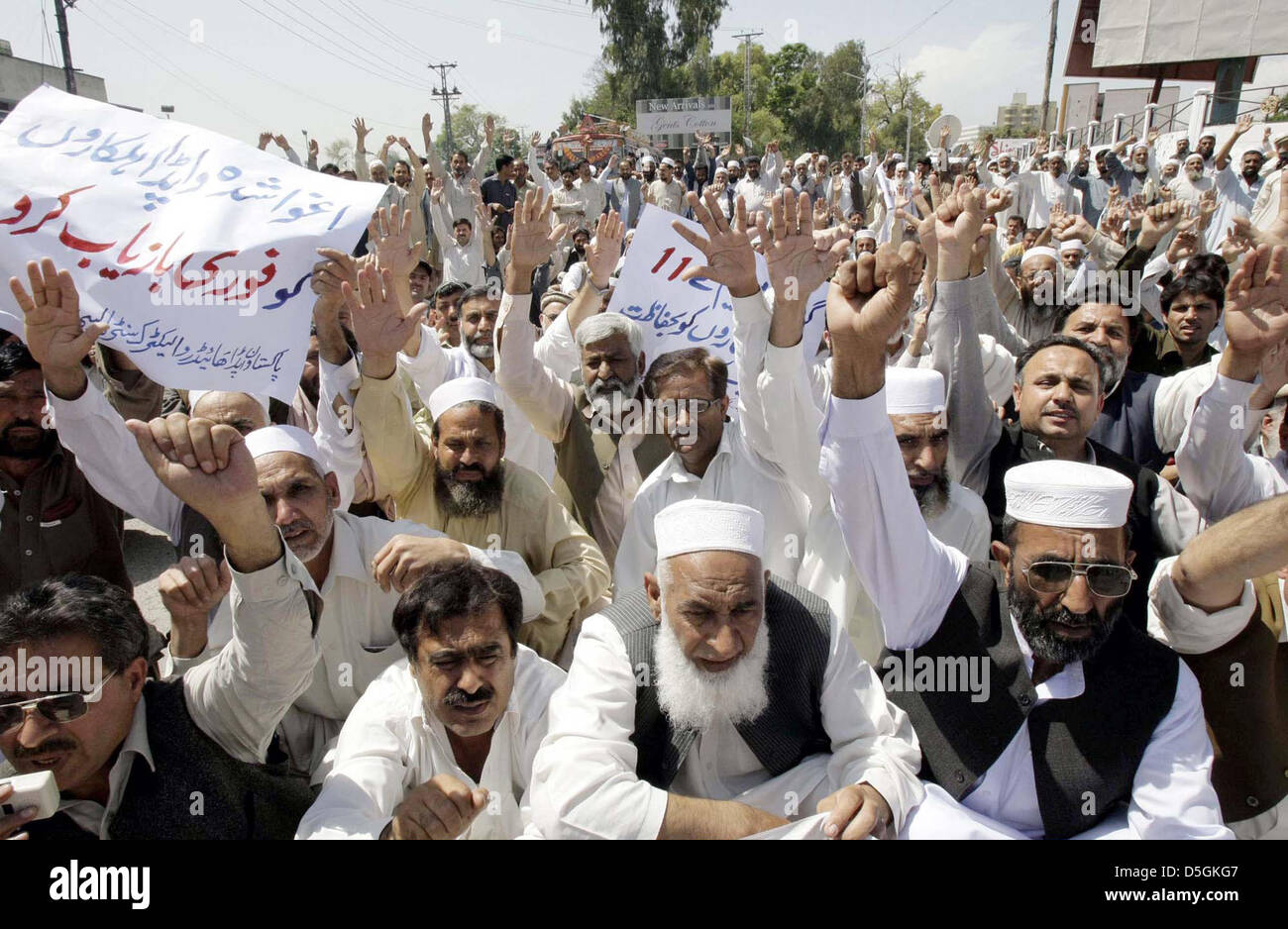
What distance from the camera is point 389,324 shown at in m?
2.95

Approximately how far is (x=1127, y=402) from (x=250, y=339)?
132 inches

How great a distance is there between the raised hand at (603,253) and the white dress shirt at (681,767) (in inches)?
95.4

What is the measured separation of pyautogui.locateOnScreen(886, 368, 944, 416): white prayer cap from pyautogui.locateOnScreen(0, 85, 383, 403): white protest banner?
1784 millimetres

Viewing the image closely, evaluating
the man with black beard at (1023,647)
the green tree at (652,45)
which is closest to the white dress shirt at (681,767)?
the man with black beard at (1023,647)

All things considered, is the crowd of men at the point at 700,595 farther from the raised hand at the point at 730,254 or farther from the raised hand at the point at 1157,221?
the raised hand at the point at 1157,221

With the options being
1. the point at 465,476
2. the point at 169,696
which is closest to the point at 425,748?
the point at 169,696

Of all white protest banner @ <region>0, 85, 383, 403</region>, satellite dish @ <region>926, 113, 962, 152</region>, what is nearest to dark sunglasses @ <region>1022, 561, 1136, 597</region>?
white protest banner @ <region>0, 85, 383, 403</region>

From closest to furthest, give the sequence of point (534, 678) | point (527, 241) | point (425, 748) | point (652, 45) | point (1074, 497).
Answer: point (1074, 497) < point (425, 748) < point (534, 678) < point (527, 241) < point (652, 45)

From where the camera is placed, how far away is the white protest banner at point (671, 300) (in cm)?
387

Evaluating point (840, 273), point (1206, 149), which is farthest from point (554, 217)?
point (840, 273)

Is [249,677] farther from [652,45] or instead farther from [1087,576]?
[652,45]

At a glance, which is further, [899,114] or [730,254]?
[899,114]

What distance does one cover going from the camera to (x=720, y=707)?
2172 millimetres

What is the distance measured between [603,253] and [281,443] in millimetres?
2171
